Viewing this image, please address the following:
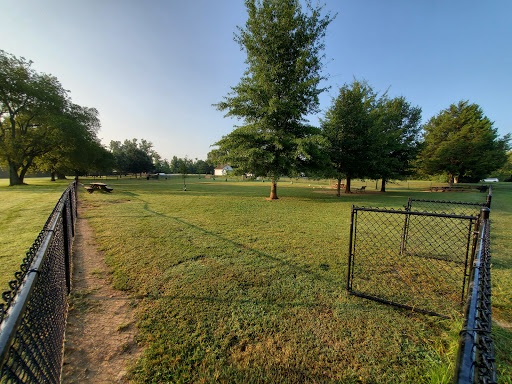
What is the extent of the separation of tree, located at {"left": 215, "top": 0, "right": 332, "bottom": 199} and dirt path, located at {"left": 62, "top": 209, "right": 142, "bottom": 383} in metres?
9.65

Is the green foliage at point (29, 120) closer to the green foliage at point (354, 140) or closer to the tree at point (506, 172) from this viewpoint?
the green foliage at point (354, 140)

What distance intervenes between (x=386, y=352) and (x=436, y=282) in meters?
2.14

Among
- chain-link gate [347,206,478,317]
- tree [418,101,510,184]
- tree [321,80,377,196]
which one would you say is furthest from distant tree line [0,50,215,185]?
tree [418,101,510,184]

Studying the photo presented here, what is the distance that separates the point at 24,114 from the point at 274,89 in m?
30.3

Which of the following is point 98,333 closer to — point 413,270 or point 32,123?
point 413,270

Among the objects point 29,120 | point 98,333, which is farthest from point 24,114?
point 98,333

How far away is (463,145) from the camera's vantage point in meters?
25.7

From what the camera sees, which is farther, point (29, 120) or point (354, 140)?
point (29, 120)

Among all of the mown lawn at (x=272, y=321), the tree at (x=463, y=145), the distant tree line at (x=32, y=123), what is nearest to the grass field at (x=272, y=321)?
the mown lawn at (x=272, y=321)

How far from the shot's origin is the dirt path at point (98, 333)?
1.88 metres

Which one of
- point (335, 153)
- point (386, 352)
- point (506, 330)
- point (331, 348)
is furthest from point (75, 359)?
point (335, 153)

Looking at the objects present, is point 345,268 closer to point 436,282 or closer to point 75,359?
point 436,282

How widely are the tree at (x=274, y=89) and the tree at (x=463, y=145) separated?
70.2 ft

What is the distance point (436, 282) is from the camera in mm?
3391
